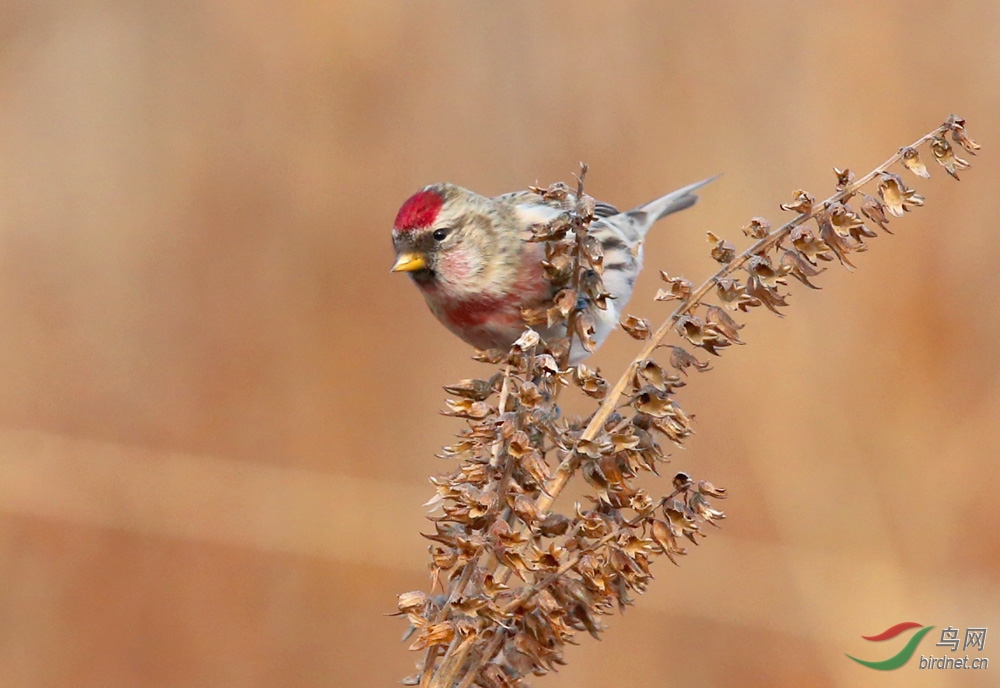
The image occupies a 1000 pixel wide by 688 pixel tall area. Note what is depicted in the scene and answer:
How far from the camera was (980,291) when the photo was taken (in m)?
3.77

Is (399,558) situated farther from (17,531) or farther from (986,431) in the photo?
(986,431)

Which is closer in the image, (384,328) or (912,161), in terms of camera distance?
(912,161)

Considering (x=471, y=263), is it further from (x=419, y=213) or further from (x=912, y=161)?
(x=912, y=161)

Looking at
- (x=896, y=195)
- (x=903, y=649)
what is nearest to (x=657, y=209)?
(x=903, y=649)

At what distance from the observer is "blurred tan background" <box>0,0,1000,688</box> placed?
12.4 feet

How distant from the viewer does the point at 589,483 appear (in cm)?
159

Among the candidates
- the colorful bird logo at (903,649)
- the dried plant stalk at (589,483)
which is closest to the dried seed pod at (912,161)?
the dried plant stalk at (589,483)

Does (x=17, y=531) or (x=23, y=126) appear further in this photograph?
(x=23, y=126)

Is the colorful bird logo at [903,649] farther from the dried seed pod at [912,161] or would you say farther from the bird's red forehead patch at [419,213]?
the dried seed pod at [912,161]

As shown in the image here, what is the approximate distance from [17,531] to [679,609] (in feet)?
8.65

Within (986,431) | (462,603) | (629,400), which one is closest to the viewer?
(462,603)

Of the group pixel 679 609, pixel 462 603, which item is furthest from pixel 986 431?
pixel 462 603

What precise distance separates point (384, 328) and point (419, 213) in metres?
1.73

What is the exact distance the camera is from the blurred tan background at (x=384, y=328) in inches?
149
